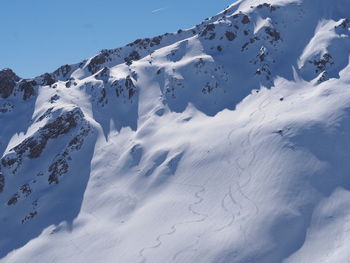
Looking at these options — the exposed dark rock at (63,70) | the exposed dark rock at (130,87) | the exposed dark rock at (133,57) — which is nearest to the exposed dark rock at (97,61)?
the exposed dark rock at (133,57)

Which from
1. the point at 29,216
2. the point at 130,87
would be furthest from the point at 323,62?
the point at 29,216

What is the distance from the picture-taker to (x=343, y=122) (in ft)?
128

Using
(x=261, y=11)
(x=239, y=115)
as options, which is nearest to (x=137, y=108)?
(x=239, y=115)

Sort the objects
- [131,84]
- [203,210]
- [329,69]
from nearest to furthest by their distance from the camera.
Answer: [203,210] < [329,69] < [131,84]

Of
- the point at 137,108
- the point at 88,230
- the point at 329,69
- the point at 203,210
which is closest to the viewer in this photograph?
the point at 203,210

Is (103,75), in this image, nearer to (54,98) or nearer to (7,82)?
(54,98)

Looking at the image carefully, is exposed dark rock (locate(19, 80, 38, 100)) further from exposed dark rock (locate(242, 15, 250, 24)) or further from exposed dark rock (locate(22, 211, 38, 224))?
exposed dark rock (locate(242, 15, 250, 24))

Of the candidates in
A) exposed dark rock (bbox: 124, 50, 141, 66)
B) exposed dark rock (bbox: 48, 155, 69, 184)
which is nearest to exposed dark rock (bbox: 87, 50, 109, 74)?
exposed dark rock (bbox: 124, 50, 141, 66)

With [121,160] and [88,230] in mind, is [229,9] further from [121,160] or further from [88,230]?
[88,230]

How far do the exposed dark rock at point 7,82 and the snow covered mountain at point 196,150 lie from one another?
0.48 meters

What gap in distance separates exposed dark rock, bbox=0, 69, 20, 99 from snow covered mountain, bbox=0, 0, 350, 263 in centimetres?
48

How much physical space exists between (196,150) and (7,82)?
41.7 metres

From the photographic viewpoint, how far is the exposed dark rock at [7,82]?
64312 millimetres

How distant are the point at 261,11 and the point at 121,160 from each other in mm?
43255
